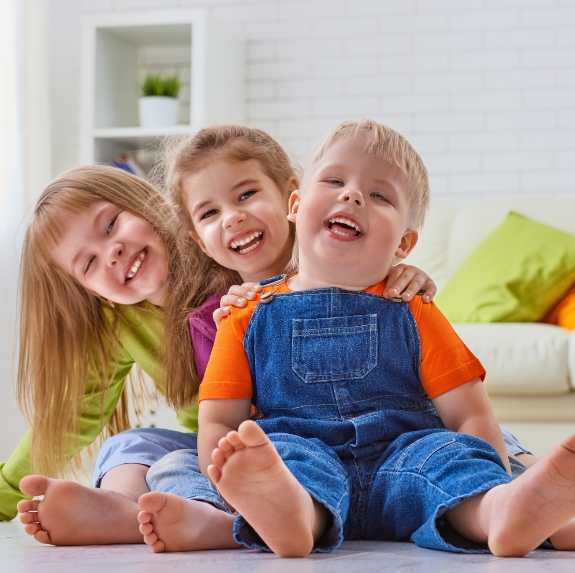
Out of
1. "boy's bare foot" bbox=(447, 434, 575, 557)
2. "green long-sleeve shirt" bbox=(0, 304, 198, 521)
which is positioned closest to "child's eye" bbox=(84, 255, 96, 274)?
"green long-sleeve shirt" bbox=(0, 304, 198, 521)

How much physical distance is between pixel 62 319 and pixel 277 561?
969 mm

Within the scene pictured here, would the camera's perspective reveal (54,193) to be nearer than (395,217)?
No

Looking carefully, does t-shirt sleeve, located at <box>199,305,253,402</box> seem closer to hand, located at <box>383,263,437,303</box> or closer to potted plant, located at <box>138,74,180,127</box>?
hand, located at <box>383,263,437,303</box>

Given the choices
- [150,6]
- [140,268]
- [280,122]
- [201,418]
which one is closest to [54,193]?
[140,268]

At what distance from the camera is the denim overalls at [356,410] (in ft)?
3.89

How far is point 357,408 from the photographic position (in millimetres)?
1313

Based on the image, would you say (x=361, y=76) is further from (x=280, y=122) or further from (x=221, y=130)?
(x=221, y=130)

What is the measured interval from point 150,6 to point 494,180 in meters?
1.98

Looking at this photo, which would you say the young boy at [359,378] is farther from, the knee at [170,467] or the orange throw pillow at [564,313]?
the orange throw pillow at [564,313]

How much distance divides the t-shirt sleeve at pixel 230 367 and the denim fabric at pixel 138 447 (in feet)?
0.89

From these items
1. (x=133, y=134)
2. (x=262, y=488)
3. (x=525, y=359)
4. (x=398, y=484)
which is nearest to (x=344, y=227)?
(x=398, y=484)

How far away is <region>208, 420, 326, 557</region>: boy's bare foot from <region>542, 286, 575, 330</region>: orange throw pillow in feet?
6.48

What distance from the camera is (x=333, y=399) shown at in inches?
51.9

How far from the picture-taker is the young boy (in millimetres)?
1160
